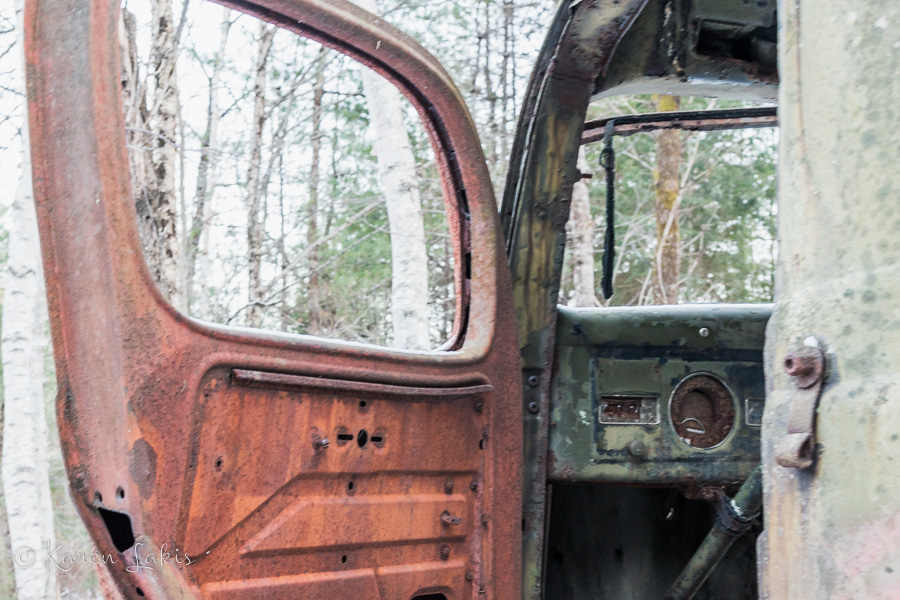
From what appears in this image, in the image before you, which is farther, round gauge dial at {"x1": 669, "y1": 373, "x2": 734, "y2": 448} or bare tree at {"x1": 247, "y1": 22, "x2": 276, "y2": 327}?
bare tree at {"x1": 247, "y1": 22, "x2": 276, "y2": 327}

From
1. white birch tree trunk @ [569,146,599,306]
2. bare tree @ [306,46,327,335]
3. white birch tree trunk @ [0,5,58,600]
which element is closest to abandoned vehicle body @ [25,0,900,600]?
white birch tree trunk @ [0,5,58,600]

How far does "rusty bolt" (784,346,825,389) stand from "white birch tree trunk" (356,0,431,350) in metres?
4.64

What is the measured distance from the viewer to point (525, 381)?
2203 mm

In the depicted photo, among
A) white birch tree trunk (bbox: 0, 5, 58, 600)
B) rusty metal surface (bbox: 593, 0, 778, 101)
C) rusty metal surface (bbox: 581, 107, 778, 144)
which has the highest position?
rusty metal surface (bbox: 593, 0, 778, 101)

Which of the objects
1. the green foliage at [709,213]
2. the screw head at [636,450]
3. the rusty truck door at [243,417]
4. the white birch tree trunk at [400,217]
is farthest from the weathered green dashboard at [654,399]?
the green foliage at [709,213]

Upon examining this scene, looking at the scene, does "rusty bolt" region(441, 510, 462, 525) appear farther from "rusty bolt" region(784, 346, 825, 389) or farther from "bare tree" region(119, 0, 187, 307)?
"bare tree" region(119, 0, 187, 307)

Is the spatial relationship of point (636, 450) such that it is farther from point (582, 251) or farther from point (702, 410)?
point (582, 251)

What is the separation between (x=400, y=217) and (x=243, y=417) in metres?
4.23

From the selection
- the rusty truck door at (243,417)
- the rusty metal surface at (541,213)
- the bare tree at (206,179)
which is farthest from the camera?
the bare tree at (206,179)

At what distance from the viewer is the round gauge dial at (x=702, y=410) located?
2281 millimetres

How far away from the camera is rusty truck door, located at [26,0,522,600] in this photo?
1450 millimetres

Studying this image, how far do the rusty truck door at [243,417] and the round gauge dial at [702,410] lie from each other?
1.73ft

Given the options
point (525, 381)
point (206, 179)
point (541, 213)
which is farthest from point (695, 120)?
point (206, 179)

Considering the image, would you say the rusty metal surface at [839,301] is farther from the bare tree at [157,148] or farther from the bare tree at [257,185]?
the bare tree at [257,185]
